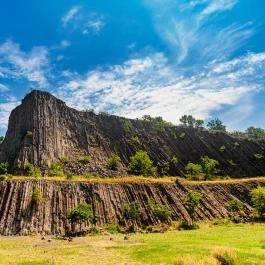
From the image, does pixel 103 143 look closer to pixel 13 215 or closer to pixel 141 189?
pixel 141 189

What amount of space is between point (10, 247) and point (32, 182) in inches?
953

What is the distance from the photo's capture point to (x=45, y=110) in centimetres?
10319

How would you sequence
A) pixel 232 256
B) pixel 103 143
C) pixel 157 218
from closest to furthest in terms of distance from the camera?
pixel 232 256 < pixel 157 218 < pixel 103 143

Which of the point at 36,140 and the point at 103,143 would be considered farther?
the point at 103,143

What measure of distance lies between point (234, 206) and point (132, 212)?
74.3 feet

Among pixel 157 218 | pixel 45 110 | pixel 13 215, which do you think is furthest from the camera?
pixel 45 110

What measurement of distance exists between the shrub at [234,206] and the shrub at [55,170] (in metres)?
34.3

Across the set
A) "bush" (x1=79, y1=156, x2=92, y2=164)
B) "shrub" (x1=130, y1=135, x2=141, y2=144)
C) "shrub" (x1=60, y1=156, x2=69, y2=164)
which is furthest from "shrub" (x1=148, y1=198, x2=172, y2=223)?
"shrub" (x1=130, y1=135, x2=141, y2=144)

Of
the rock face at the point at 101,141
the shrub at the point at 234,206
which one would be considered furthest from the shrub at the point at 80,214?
the shrub at the point at 234,206

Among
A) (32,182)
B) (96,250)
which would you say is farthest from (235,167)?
(96,250)

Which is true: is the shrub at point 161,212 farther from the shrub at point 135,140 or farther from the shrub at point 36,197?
the shrub at point 135,140

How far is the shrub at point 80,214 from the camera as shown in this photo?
197ft

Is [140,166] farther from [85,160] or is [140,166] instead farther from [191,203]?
[191,203]

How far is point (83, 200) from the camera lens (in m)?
67.9
